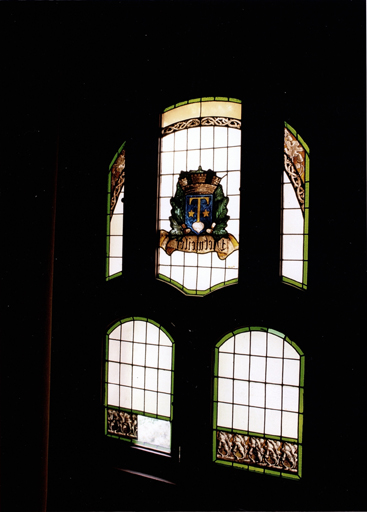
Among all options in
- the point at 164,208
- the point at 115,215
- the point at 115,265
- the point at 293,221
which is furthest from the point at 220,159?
the point at 115,265

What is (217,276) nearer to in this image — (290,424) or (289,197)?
(289,197)

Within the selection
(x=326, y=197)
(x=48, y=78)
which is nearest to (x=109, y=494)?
(x=326, y=197)

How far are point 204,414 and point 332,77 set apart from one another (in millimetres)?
2404

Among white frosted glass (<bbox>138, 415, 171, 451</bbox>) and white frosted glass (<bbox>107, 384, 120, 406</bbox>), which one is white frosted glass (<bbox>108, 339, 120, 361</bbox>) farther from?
white frosted glass (<bbox>138, 415, 171, 451</bbox>)

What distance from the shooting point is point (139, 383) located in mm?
2736

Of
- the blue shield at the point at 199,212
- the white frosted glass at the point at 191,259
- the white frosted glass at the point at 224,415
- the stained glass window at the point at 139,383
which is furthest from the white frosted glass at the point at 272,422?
the blue shield at the point at 199,212

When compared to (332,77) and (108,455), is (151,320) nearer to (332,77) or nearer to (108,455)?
(108,455)

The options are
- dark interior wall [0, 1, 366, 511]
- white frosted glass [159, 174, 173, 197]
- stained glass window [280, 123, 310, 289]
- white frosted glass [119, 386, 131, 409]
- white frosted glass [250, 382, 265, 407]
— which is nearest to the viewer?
→ dark interior wall [0, 1, 366, 511]

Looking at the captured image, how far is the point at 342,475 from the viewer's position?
2.23 meters

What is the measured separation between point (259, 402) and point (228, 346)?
1.40 feet

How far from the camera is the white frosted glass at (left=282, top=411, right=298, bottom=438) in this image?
2.38 m

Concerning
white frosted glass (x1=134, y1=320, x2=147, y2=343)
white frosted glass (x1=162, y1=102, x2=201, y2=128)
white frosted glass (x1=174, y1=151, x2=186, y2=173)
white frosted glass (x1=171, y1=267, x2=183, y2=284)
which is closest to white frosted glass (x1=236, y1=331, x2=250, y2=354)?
white frosted glass (x1=171, y1=267, x2=183, y2=284)

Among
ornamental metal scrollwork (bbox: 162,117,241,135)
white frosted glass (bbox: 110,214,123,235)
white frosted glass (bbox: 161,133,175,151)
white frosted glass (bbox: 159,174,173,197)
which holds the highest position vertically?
ornamental metal scrollwork (bbox: 162,117,241,135)

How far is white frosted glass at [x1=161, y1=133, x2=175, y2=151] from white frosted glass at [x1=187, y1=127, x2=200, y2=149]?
13cm
